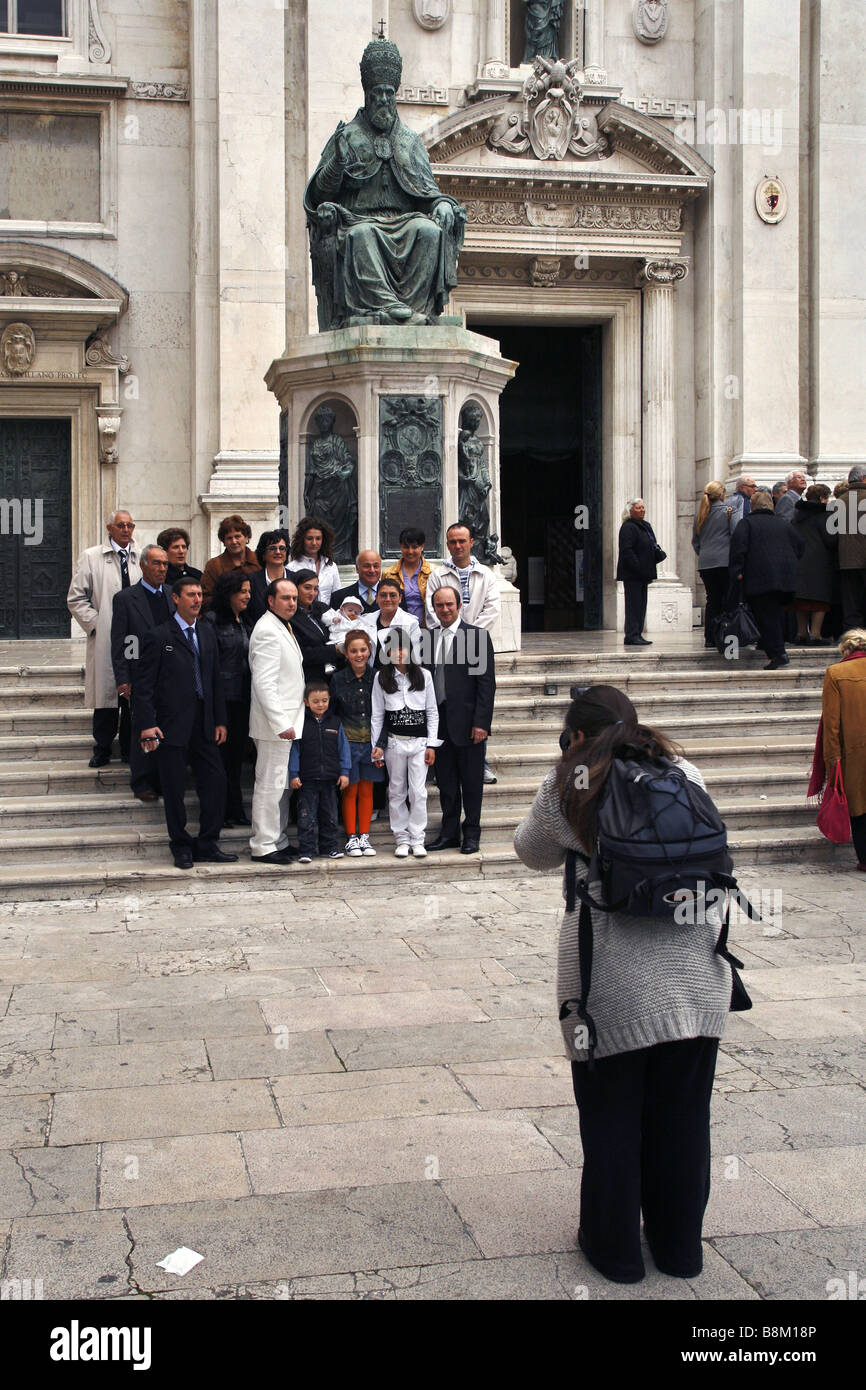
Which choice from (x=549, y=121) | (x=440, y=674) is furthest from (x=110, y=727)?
(x=549, y=121)

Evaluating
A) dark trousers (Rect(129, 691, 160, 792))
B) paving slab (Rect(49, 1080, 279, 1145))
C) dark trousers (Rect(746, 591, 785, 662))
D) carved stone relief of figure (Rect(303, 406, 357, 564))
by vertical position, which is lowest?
paving slab (Rect(49, 1080, 279, 1145))

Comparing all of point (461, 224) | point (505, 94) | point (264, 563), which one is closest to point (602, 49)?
point (505, 94)

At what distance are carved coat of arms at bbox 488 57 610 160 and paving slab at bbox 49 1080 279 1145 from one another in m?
16.5

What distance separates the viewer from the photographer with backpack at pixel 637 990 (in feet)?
12.1

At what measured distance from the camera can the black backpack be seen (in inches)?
143

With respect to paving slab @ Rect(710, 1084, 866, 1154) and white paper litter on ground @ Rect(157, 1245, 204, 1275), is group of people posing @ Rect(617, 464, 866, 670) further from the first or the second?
white paper litter on ground @ Rect(157, 1245, 204, 1275)

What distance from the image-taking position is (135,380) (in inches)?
761

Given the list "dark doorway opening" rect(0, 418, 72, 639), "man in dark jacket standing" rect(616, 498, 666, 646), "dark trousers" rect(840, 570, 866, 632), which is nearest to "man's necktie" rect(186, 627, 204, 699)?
"man in dark jacket standing" rect(616, 498, 666, 646)

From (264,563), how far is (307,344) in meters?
3.03

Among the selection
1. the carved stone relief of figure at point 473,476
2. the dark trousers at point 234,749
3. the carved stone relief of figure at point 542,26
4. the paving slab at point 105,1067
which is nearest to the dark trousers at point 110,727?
the dark trousers at point 234,749

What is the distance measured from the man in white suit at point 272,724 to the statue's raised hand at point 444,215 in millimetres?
5265

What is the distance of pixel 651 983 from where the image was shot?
375 cm

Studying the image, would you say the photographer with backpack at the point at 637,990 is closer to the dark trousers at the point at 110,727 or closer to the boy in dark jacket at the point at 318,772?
the boy in dark jacket at the point at 318,772

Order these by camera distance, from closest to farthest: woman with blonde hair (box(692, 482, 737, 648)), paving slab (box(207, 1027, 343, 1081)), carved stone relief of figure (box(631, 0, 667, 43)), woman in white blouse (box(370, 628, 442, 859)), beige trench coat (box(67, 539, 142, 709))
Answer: paving slab (box(207, 1027, 343, 1081)) < woman in white blouse (box(370, 628, 442, 859)) < beige trench coat (box(67, 539, 142, 709)) < woman with blonde hair (box(692, 482, 737, 648)) < carved stone relief of figure (box(631, 0, 667, 43))
